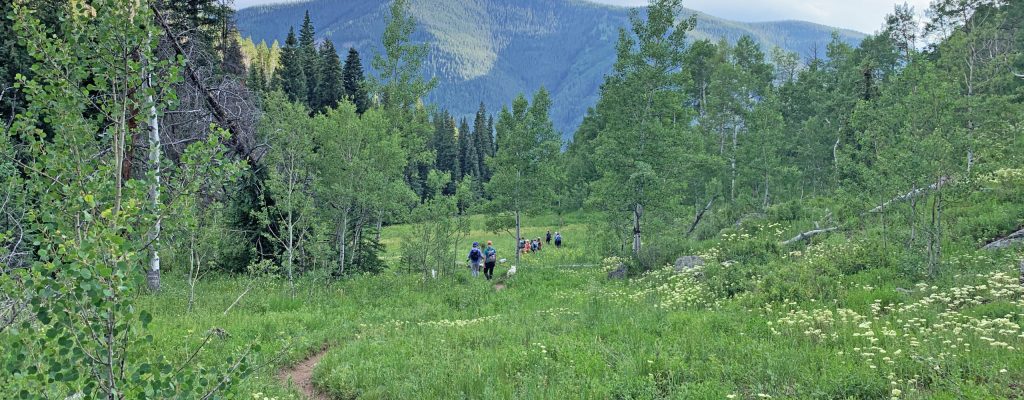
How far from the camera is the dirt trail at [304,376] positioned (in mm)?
8438

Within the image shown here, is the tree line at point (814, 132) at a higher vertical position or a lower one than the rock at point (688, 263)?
higher

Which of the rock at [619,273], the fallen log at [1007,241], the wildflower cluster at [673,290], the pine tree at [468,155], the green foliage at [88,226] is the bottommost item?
the rock at [619,273]

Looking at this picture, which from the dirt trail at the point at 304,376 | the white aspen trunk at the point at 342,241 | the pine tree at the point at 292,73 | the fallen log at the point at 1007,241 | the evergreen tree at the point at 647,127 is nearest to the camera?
the dirt trail at the point at 304,376

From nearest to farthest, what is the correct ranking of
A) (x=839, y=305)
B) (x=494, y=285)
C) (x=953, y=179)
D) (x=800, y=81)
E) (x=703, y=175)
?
(x=839, y=305) < (x=953, y=179) < (x=494, y=285) < (x=703, y=175) < (x=800, y=81)

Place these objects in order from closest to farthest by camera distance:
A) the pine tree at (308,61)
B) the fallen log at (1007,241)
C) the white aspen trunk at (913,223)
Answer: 1. the fallen log at (1007,241)
2. the white aspen trunk at (913,223)
3. the pine tree at (308,61)

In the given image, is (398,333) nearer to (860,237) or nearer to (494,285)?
(494,285)

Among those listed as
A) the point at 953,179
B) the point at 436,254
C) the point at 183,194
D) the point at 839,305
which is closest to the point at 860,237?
the point at 953,179

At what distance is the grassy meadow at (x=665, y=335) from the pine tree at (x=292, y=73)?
140 feet

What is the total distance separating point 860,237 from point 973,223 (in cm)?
274

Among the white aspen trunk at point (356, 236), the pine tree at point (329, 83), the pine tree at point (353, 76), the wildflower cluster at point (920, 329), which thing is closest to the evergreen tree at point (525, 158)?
the white aspen trunk at point (356, 236)

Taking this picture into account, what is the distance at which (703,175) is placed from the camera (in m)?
31.5

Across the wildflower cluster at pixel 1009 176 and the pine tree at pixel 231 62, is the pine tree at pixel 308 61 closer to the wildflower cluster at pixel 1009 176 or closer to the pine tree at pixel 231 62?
the pine tree at pixel 231 62

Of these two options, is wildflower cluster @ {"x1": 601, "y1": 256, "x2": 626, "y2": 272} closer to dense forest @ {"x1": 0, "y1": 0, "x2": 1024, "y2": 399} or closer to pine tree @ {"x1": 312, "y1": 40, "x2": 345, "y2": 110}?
dense forest @ {"x1": 0, "y1": 0, "x2": 1024, "y2": 399}

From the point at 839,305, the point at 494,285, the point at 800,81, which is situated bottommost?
the point at 494,285
